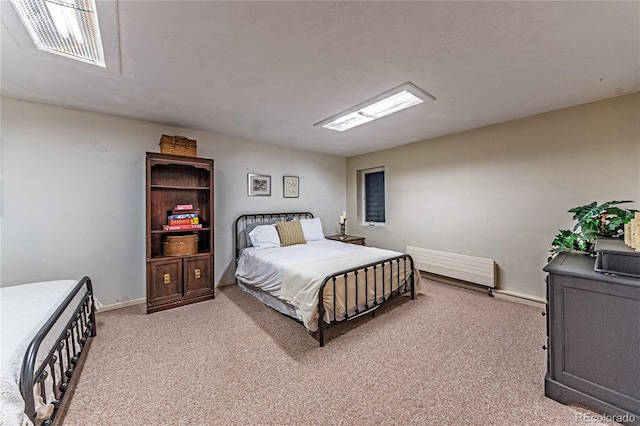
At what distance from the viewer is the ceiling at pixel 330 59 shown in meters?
1.44

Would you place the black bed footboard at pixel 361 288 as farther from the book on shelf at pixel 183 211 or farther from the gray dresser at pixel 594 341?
the book on shelf at pixel 183 211

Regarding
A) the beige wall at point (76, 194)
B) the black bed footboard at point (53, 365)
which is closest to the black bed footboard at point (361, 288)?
the black bed footboard at point (53, 365)

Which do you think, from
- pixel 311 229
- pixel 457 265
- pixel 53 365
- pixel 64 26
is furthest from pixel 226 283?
pixel 457 265

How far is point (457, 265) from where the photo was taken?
12.1 ft

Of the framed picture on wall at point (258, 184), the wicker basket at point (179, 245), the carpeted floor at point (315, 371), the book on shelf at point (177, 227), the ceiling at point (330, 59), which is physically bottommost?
the carpeted floor at point (315, 371)

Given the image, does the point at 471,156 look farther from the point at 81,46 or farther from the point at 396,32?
the point at 81,46

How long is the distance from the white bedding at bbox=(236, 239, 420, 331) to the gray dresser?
151 centimetres

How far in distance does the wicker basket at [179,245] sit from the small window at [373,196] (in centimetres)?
352

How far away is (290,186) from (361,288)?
2.66 metres

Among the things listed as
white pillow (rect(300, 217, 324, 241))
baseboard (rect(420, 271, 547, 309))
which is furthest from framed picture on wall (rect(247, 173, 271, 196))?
baseboard (rect(420, 271, 547, 309))

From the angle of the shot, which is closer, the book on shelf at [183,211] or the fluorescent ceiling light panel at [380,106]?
the fluorescent ceiling light panel at [380,106]

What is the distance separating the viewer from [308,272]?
250 centimetres

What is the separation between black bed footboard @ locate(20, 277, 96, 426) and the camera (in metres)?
1.15

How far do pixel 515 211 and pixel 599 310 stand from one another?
2.03 meters
